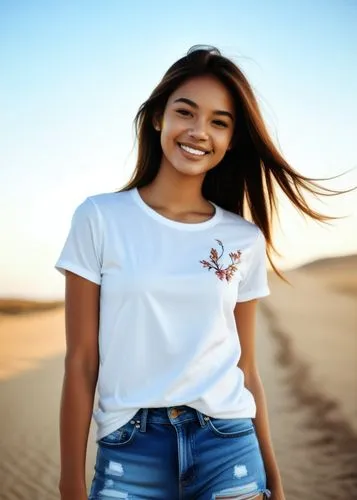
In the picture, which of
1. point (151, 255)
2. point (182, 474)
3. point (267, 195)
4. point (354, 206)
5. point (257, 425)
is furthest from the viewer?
point (354, 206)

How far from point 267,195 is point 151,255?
62 centimetres

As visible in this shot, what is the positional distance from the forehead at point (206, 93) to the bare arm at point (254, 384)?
543 mm

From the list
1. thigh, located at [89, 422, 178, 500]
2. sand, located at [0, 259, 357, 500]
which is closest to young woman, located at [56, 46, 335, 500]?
thigh, located at [89, 422, 178, 500]

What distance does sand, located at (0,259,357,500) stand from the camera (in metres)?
3.89

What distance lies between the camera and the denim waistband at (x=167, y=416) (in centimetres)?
159

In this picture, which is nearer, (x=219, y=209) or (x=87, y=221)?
(x=87, y=221)

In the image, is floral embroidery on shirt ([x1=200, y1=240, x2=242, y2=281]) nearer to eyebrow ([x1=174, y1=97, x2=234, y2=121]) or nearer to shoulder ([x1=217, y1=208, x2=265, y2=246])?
shoulder ([x1=217, y1=208, x2=265, y2=246])

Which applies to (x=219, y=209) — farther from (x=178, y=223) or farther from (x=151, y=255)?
(x=151, y=255)

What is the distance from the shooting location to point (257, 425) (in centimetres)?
191

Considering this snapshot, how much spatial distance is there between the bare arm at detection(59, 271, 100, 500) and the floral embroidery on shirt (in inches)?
11.4

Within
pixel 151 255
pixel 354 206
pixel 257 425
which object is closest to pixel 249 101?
pixel 151 255

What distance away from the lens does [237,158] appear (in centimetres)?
214

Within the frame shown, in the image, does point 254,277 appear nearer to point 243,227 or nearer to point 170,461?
point 243,227

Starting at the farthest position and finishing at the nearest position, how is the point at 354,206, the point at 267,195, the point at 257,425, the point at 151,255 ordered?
the point at 354,206 < the point at 267,195 < the point at 257,425 < the point at 151,255
